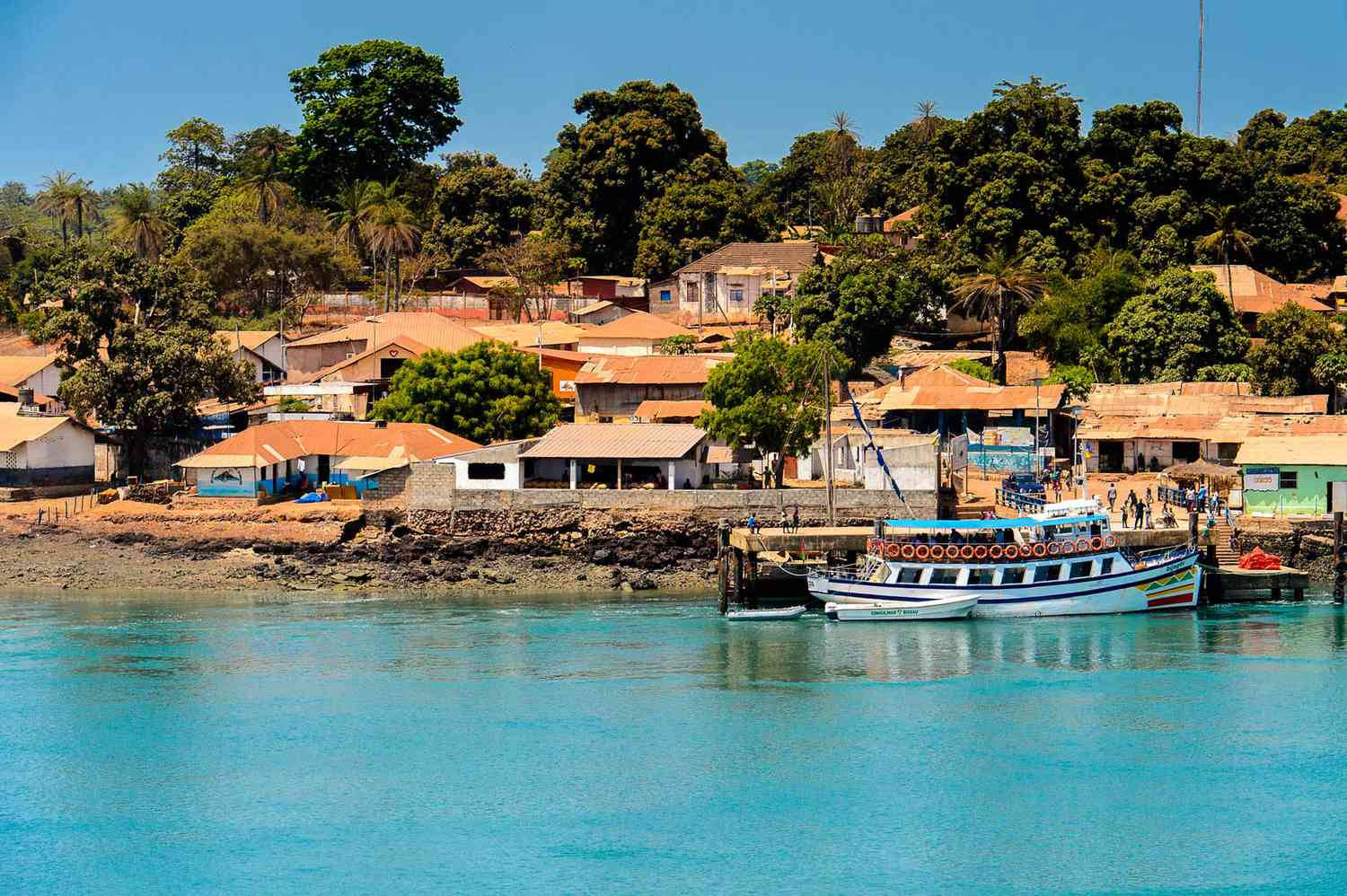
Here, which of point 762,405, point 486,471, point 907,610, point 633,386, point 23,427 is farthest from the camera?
point 633,386

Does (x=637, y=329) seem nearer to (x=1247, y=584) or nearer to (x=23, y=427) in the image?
(x=23, y=427)

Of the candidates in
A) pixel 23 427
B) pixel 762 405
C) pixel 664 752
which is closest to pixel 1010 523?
pixel 762 405

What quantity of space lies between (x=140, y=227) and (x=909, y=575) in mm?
62477

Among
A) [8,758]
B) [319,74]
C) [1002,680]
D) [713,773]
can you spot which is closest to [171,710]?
[8,758]

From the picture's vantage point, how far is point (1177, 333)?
7225 centimetres

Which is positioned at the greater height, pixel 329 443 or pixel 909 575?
pixel 329 443

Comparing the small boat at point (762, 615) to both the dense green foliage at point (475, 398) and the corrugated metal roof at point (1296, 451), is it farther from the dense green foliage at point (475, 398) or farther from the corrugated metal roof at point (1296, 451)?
the dense green foliage at point (475, 398)

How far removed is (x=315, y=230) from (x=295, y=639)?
65.2 metres

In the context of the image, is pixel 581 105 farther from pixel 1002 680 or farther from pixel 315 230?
pixel 1002 680

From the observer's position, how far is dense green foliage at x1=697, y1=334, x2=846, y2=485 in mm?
59812

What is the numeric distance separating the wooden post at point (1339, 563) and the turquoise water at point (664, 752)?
44.6 inches

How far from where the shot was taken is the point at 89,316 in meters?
67.8

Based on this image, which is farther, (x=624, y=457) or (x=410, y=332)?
Result: (x=410, y=332)

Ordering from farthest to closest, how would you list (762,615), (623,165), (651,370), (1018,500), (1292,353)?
(623,165) < (651,370) < (1292,353) < (1018,500) < (762,615)
